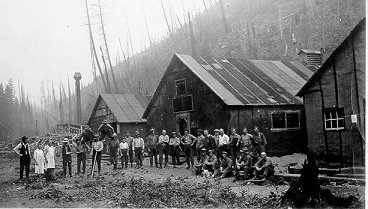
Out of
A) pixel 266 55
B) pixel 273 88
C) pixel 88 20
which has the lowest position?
pixel 273 88

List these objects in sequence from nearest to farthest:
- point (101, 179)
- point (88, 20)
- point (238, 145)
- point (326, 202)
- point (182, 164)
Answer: point (326, 202) < point (101, 179) < point (238, 145) < point (182, 164) < point (88, 20)

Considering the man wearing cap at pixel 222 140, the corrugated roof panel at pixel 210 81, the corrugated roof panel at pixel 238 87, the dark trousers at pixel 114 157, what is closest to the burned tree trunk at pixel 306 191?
the man wearing cap at pixel 222 140

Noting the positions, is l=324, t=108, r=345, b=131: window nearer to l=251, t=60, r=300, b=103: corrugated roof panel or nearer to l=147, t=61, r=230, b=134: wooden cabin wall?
l=147, t=61, r=230, b=134: wooden cabin wall

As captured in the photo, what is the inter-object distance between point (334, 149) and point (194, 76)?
8.26 meters

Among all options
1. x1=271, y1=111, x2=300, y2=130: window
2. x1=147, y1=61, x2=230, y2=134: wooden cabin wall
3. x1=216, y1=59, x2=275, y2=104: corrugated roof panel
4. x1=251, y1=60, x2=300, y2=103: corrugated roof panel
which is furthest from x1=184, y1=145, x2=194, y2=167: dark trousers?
x1=251, y1=60, x2=300, y2=103: corrugated roof panel

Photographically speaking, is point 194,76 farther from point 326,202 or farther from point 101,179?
point 326,202

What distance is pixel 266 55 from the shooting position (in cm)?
4297

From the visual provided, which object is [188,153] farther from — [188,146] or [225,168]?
[225,168]

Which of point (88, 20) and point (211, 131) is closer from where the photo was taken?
point (211, 131)

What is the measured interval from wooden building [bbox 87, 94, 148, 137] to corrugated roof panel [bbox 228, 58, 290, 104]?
386 inches

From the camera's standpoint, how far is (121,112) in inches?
1203

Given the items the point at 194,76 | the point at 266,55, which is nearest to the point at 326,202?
the point at 194,76

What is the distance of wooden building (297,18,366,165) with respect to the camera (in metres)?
13.3

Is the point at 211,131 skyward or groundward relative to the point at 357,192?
skyward
